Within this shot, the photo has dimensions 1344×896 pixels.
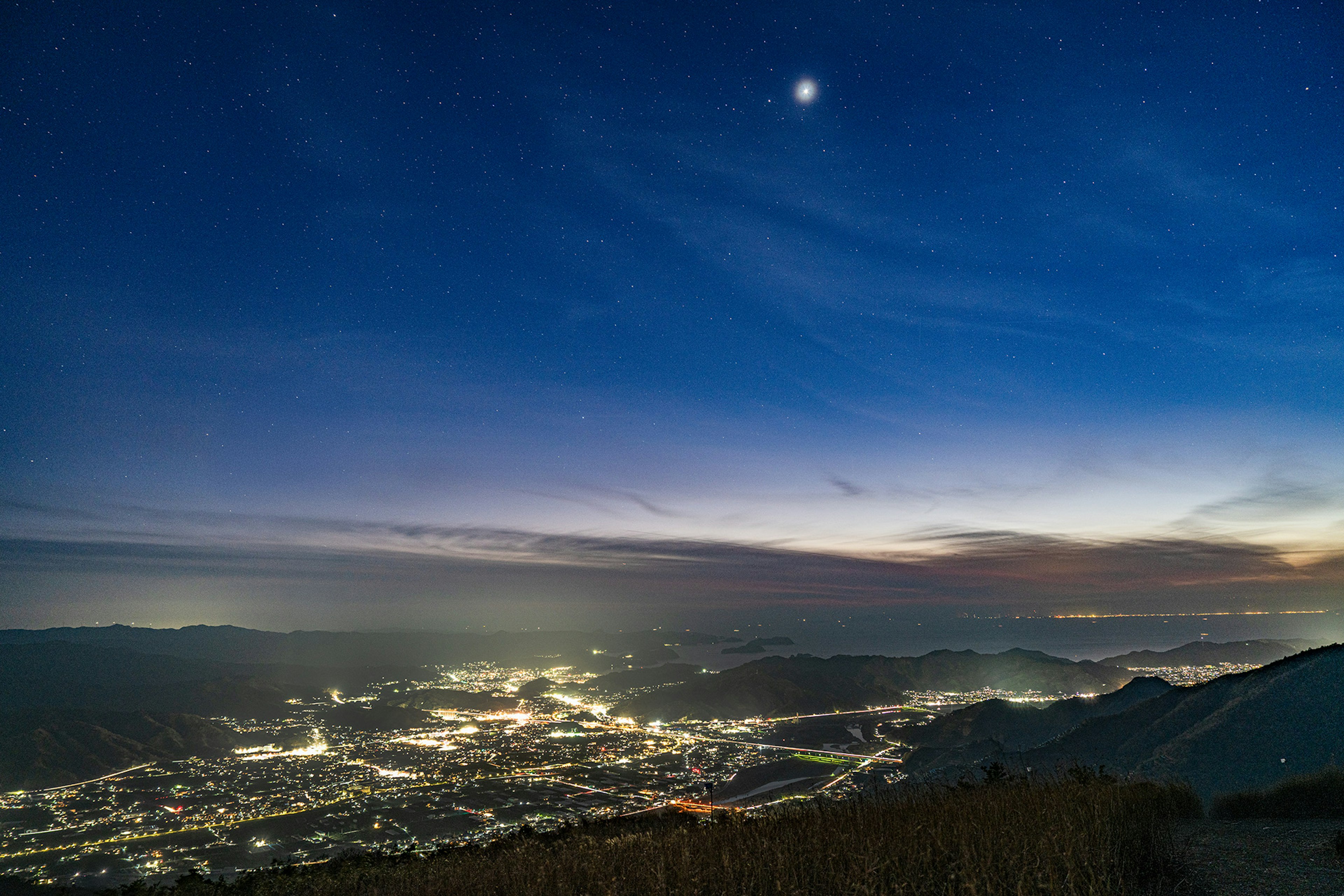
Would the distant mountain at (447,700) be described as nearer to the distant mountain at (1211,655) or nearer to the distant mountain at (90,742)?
the distant mountain at (90,742)

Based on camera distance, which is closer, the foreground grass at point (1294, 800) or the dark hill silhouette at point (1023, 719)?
the foreground grass at point (1294, 800)

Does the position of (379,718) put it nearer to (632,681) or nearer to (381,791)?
(632,681)

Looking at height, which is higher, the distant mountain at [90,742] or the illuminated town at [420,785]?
the illuminated town at [420,785]

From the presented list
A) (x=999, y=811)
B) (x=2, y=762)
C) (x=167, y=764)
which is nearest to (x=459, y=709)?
(x=167, y=764)

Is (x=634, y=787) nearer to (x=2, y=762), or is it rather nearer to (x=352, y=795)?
(x=352, y=795)

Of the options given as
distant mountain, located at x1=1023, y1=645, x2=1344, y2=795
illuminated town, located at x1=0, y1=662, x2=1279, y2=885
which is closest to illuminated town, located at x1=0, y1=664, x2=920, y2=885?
illuminated town, located at x1=0, y1=662, x2=1279, y2=885

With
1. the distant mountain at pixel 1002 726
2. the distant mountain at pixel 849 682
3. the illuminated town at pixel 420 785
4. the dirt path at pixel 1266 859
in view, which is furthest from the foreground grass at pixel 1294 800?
the distant mountain at pixel 849 682

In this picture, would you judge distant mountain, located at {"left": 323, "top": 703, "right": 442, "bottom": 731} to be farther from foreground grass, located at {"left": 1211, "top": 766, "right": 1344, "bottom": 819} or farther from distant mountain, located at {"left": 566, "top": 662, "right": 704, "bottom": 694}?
foreground grass, located at {"left": 1211, "top": 766, "right": 1344, "bottom": 819}
